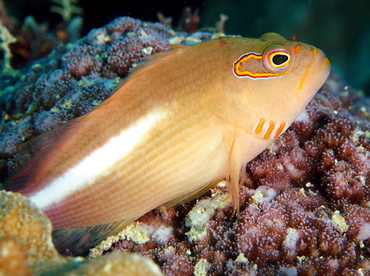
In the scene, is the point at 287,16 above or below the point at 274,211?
below

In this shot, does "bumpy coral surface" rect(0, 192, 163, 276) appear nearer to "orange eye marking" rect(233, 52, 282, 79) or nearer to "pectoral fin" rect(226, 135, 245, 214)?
"pectoral fin" rect(226, 135, 245, 214)

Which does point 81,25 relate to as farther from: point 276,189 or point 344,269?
point 344,269

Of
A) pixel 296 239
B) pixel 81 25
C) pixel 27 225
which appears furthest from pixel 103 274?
pixel 81 25

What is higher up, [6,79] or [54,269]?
[54,269]

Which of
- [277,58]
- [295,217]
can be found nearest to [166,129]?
[277,58]

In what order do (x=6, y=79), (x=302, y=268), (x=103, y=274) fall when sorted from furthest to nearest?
1. (x=6, y=79)
2. (x=302, y=268)
3. (x=103, y=274)

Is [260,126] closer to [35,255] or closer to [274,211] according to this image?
[274,211]

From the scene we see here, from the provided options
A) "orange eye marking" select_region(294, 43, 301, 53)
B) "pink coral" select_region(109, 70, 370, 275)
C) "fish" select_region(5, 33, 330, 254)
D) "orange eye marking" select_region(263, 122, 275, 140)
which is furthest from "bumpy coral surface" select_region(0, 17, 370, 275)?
"orange eye marking" select_region(294, 43, 301, 53)
